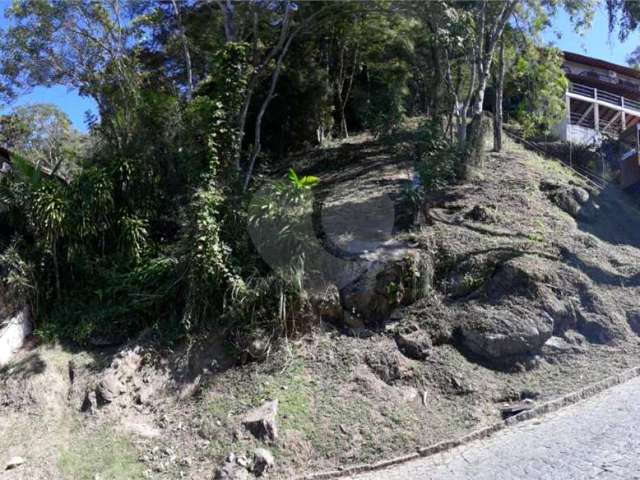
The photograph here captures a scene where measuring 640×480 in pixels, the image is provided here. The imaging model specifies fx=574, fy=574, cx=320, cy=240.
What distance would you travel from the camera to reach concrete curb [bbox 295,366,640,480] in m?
6.23

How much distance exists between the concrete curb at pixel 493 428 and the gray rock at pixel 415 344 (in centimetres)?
142

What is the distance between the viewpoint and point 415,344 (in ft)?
25.7

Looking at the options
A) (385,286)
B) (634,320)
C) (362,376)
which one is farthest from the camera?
(634,320)

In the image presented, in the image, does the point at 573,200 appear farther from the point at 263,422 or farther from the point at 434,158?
the point at 263,422

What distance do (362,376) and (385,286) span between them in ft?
5.12

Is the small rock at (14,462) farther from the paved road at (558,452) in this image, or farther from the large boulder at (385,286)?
the large boulder at (385,286)

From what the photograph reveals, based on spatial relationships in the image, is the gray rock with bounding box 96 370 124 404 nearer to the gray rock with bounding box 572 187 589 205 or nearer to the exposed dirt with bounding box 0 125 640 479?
the exposed dirt with bounding box 0 125 640 479

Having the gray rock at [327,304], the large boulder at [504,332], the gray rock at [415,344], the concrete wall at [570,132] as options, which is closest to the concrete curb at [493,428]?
the large boulder at [504,332]

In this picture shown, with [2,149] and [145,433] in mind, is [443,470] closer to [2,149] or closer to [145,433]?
[145,433]

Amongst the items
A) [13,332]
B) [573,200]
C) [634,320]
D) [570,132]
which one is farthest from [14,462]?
[570,132]

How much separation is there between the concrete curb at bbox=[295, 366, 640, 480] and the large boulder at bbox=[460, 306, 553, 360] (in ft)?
3.06

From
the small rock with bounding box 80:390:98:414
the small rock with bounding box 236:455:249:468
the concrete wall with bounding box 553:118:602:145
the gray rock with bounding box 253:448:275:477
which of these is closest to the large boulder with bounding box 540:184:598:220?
the gray rock with bounding box 253:448:275:477

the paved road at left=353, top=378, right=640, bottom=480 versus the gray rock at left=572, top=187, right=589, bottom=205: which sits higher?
the gray rock at left=572, top=187, right=589, bottom=205

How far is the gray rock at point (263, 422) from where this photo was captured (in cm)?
659
